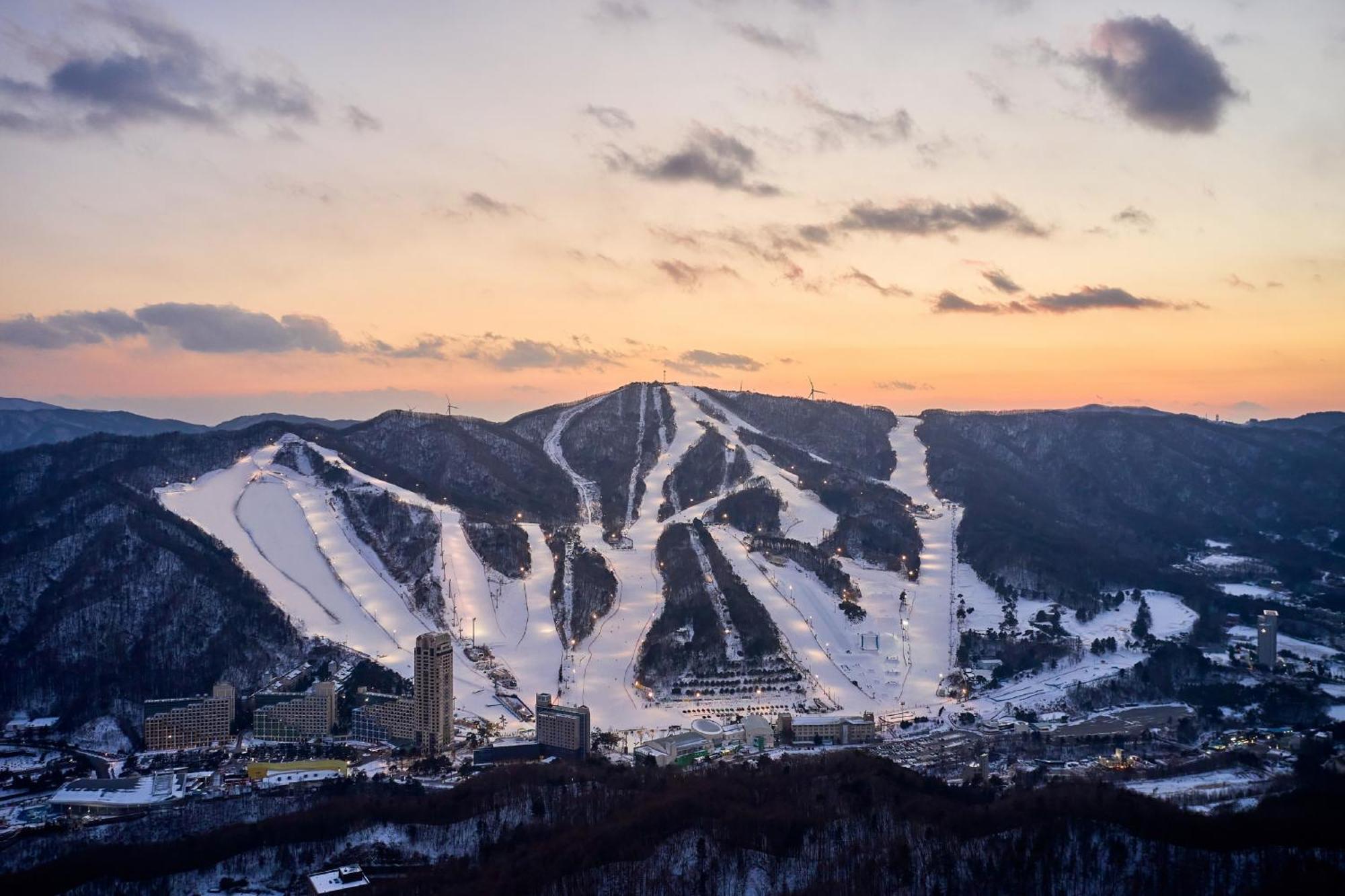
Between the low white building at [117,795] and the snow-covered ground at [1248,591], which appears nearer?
the low white building at [117,795]

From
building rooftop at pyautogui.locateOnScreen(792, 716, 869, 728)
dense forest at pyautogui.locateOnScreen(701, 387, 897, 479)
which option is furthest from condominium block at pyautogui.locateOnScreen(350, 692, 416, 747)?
dense forest at pyautogui.locateOnScreen(701, 387, 897, 479)

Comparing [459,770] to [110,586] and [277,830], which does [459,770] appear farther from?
[110,586]

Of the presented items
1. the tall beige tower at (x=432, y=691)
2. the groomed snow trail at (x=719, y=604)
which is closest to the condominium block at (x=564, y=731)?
the tall beige tower at (x=432, y=691)

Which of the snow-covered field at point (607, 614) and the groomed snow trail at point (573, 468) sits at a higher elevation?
the groomed snow trail at point (573, 468)

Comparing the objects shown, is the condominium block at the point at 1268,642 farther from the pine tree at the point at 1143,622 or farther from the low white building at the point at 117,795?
the low white building at the point at 117,795

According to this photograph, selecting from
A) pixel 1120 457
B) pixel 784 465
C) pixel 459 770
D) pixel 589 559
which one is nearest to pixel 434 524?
pixel 589 559

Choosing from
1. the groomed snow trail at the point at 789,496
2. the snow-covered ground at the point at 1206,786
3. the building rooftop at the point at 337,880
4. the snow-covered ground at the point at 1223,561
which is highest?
the groomed snow trail at the point at 789,496

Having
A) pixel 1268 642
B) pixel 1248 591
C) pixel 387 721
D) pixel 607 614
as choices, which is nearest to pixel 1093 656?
pixel 1268 642

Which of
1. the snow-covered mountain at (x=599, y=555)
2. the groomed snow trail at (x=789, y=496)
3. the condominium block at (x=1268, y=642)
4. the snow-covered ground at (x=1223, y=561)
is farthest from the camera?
the snow-covered ground at (x=1223, y=561)

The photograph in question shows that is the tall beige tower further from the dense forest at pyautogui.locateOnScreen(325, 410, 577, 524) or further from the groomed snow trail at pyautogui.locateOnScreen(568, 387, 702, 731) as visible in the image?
the dense forest at pyautogui.locateOnScreen(325, 410, 577, 524)

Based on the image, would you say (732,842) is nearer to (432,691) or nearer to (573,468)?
(432,691)
